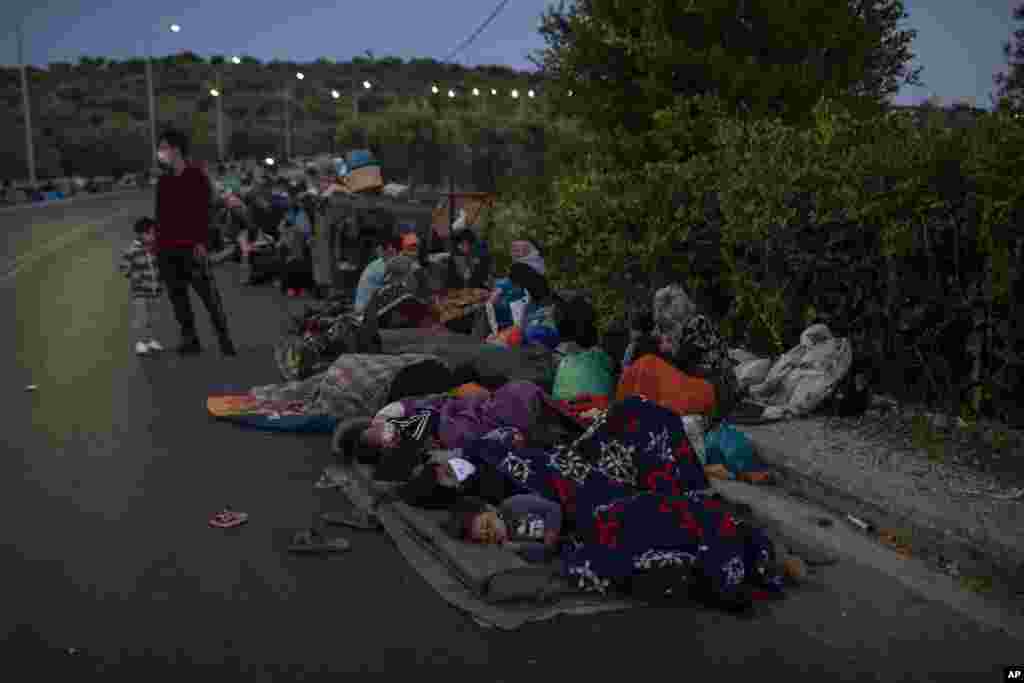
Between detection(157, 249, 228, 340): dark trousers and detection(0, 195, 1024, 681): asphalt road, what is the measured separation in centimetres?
379

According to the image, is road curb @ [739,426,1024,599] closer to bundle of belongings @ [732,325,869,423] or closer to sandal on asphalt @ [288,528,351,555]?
bundle of belongings @ [732,325,869,423]

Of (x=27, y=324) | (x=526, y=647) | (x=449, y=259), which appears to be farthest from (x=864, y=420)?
(x=27, y=324)

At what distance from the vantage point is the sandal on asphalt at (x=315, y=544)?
5.62 metres

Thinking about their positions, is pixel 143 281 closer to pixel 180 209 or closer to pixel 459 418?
pixel 180 209

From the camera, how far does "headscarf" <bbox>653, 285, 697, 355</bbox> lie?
938 centimetres

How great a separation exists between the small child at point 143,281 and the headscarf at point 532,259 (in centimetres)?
406

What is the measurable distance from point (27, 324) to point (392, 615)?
11.0 meters

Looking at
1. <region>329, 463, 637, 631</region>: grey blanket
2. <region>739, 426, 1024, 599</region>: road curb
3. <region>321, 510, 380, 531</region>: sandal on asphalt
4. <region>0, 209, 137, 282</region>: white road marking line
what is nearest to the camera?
<region>329, 463, 637, 631</region>: grey blanket

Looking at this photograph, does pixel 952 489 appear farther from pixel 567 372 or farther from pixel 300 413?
pixel 300 413

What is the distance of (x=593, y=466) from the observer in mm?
5941

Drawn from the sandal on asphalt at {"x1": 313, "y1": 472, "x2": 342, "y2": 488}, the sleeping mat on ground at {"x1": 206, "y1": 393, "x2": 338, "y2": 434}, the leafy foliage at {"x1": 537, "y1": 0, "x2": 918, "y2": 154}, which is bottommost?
the sleeping mat on ground at {"x1": 206, "y1": 393, "x2": 338, "y2": 434}

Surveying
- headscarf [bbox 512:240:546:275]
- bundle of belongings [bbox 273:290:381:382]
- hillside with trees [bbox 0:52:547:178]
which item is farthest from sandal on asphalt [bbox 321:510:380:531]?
hillside with trees [bbox 0:52:547:178]

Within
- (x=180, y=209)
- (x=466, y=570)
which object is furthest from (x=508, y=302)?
(x=466, y=570)

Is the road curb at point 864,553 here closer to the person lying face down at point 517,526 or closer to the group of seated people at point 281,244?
the person lying face down at point 517,526
